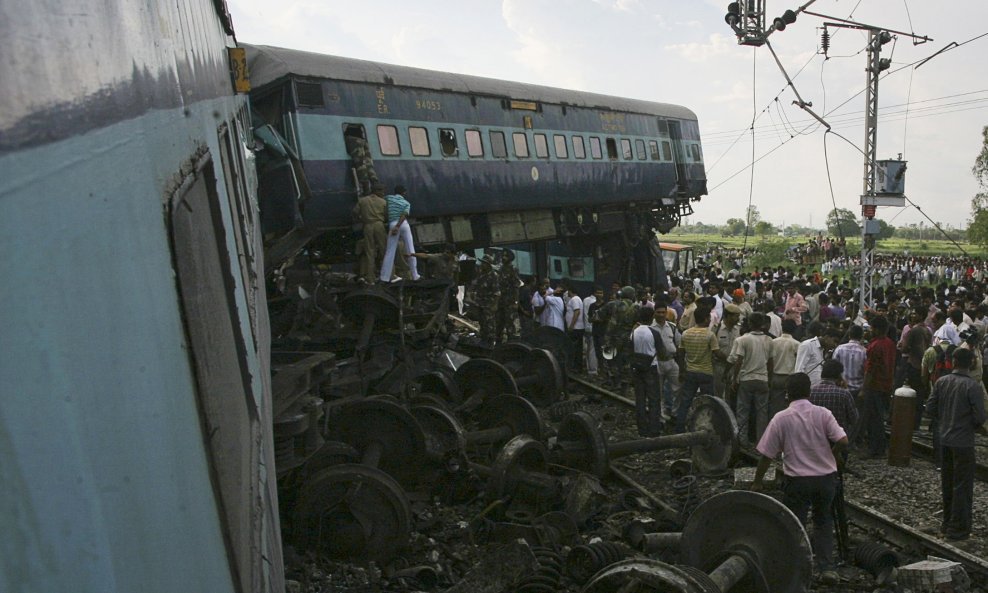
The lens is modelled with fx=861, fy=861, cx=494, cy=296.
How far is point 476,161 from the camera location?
16062 millimetres

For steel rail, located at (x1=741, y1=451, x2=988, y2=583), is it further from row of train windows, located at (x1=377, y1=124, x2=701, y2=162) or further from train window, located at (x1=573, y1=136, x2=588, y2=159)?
train window, located at (x1=573, y1=136, x2=588, y2=159)

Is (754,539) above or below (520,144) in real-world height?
below

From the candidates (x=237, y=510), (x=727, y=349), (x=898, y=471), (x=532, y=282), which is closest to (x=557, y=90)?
(x=532, y=282)

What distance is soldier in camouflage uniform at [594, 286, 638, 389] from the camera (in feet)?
40.8

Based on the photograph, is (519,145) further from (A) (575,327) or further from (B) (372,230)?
(B) (372,230)

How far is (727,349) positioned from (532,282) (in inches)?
351

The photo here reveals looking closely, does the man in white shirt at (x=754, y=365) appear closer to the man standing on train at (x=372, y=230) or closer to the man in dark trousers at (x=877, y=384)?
the man in dark trousers at (x=877, y=384)

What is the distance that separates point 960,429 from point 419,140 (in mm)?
9922

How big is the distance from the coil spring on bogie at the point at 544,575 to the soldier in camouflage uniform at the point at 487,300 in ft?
23.7

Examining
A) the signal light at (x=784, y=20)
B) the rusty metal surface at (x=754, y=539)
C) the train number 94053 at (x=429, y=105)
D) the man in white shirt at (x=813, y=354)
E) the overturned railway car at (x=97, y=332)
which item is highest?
the signal light at (x=784, y=20)

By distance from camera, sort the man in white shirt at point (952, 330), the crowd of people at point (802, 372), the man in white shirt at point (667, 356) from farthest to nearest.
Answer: the man in white shirt at point (952, 330), the man in white shirt at point (667, 356), the crowd of people at point (802, 372)

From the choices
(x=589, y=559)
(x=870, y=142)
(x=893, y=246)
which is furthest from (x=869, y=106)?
(x=893, y=246)

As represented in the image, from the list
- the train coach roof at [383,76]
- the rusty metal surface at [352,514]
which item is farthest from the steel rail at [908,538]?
the train coach roof at [383,76]

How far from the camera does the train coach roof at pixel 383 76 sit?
12609 mm
